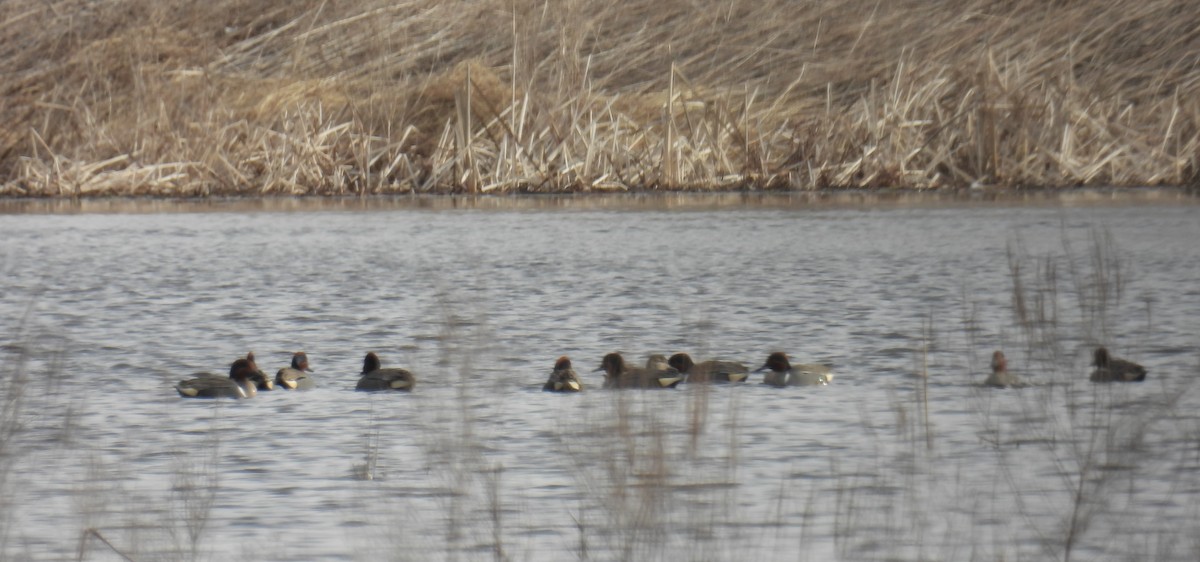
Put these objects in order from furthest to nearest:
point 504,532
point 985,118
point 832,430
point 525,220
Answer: point 985,118 → point 525,220 → point 832,430 → point 504,532

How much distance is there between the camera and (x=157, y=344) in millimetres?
12109

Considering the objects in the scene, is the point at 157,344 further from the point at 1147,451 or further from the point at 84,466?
the point at 1147,451

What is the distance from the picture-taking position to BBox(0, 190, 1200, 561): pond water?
5910mm

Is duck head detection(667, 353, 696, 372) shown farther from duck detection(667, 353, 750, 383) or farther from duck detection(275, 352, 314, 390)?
duck detection(275, 352, 314, 390)

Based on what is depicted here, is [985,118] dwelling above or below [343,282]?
above

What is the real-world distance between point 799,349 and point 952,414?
293cm

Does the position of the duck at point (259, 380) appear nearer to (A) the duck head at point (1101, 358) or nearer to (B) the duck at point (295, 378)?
(B) the duck at point (295, 378)

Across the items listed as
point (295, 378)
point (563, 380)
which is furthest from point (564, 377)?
point (295, 378)

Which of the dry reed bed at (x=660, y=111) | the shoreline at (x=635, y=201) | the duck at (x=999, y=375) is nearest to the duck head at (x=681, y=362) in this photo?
the duck at (x=999, y=375)

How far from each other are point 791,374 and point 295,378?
2420 millimetres

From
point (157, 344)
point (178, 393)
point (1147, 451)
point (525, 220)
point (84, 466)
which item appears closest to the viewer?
point (1147, 451)

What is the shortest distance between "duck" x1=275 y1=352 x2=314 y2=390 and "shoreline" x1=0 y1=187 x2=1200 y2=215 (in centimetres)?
1325

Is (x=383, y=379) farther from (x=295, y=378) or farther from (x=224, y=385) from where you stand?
(x=224, y=385)

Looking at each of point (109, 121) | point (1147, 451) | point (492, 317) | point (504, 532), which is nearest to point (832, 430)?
point (1147, 451)
